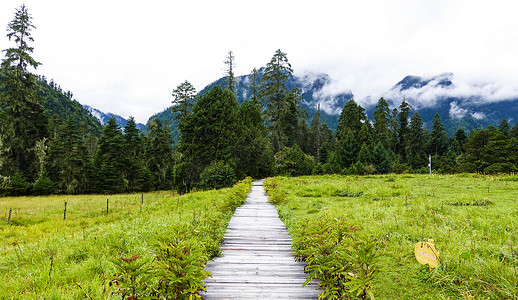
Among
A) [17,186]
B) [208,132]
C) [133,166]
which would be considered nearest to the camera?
[208,132]

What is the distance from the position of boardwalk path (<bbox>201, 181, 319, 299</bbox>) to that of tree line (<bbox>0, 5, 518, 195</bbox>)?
15485 millimetres

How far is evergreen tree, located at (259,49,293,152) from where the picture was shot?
37344 millimetres

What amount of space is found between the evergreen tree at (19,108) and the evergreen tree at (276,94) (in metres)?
29.3

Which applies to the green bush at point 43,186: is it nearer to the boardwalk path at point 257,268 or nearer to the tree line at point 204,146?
the tree line at point 204,146

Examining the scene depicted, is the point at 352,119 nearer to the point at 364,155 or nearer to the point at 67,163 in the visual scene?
the point at 364,155

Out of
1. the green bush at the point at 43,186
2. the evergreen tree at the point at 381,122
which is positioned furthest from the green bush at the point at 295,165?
the green bush at the point at 43,186

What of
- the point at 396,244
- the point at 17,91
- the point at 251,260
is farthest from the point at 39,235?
the point at 17,91

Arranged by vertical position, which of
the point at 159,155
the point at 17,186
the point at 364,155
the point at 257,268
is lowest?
the point at 17,186

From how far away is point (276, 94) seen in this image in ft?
124

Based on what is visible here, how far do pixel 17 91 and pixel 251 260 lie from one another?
1482 inches

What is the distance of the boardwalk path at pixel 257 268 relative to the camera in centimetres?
379

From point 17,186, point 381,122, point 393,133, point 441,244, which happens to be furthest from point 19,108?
point 393,133

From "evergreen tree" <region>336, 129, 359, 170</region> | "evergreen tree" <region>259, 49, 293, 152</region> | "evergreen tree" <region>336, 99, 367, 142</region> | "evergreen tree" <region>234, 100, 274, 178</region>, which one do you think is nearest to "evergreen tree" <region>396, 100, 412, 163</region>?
"evergreen tree" <region>336, 99, 367, 142</region>

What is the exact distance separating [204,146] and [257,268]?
2259 cm
